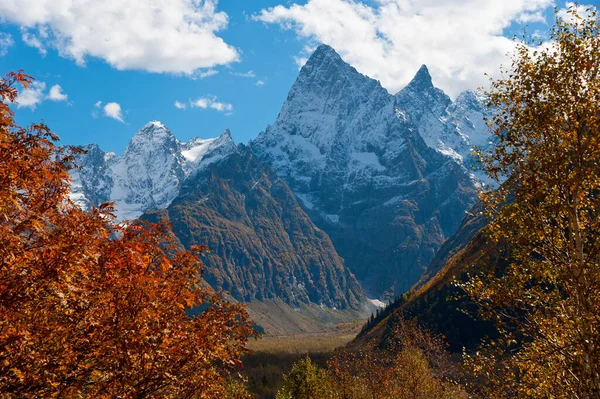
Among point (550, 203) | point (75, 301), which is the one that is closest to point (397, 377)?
point (550, 203)

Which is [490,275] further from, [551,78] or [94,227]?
[94,227]

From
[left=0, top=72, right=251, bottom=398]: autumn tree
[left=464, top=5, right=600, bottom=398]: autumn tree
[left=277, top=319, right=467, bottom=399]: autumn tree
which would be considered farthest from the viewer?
[left=277, top=319, right=467, bottom=399]: autumn tree

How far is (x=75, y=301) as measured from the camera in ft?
40.3

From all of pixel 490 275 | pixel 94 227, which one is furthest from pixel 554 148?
pixel 94 227

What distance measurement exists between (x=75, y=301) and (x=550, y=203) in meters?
16.6

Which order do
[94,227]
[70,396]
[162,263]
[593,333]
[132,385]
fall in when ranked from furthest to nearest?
[593,333], [162,263], [132,385], [94,227], [70,396]

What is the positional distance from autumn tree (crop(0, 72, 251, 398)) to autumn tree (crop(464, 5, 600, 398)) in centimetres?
1155

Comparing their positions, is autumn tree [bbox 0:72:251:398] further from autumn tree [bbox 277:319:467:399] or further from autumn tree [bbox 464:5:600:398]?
autumn tree [bbox 277:319:467:399]

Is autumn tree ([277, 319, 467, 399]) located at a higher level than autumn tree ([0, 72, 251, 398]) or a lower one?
lower

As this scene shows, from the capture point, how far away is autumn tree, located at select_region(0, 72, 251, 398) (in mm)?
10992

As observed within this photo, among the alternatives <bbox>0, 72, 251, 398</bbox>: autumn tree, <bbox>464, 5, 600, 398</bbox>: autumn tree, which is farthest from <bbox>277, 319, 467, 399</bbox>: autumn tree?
<bbox>0, 72, 251, 398</bbox>: autumn tree

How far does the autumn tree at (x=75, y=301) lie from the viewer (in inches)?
433

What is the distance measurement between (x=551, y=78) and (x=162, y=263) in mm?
15995

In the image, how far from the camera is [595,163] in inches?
647
